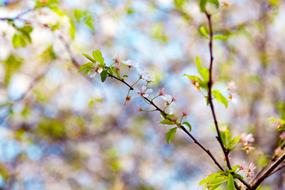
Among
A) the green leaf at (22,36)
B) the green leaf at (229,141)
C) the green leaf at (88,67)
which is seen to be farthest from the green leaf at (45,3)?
the green leaf at (229,141)

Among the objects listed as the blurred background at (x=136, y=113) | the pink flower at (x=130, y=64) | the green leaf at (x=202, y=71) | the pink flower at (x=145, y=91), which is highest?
the blurred background at (x=136, y=113)

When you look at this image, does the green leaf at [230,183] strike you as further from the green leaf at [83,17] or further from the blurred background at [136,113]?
the blurred background at [136,113]

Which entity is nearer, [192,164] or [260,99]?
[260,99]

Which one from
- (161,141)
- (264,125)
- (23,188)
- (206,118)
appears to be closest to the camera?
(264,125)

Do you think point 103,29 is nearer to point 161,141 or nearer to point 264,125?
point 161,141

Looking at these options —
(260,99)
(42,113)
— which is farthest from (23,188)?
(260,99)

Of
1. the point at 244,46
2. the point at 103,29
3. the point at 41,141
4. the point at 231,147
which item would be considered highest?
the point at 103,29

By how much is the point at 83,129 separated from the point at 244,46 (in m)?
2.85

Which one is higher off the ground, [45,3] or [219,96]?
[45,3]

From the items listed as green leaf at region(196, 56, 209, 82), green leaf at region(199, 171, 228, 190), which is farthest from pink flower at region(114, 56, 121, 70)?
green leaf at region(199, 171, 228, 190)

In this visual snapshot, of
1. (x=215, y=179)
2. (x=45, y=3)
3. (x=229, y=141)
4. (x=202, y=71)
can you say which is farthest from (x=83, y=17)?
(x=215, y=179)

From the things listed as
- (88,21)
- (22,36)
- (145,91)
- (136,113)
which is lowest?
(145,91)

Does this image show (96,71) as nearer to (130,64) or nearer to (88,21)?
(130,64)

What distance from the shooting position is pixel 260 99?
5.79 m
